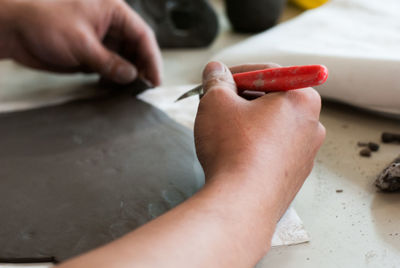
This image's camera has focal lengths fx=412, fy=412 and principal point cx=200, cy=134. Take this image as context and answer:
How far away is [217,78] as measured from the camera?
74cm

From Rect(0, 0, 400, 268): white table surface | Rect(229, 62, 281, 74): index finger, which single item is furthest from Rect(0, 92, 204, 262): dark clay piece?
Rect(229, 62, 281, 74): index finger

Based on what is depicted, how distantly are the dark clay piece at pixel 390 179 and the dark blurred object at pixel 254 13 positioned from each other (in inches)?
39.2

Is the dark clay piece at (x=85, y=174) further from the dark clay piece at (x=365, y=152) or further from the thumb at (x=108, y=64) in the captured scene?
the dark clay piece at (x=365, y=152)

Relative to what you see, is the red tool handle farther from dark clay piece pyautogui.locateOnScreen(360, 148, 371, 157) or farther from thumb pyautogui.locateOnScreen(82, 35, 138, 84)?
thumb pyautogui.locateOnScreen(82, 35, 138, 84)

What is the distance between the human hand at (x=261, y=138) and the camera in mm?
603

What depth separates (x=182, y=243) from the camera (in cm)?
49

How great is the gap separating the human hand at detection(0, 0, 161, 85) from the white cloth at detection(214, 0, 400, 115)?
261 millimetres

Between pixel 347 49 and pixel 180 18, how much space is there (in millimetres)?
728

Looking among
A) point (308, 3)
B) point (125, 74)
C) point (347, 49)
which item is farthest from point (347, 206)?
point (308, 3)

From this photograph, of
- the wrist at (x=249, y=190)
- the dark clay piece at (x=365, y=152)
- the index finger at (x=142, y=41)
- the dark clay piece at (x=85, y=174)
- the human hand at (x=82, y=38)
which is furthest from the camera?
the index finger at (x=142, y=41)

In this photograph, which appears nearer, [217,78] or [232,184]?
[232,184]

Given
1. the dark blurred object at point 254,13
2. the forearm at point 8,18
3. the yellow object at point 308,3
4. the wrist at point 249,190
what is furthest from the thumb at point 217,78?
the yellow object at point 308,3

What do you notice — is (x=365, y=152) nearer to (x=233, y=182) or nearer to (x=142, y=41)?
(x=233, y=182)

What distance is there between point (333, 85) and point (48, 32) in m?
0.78
